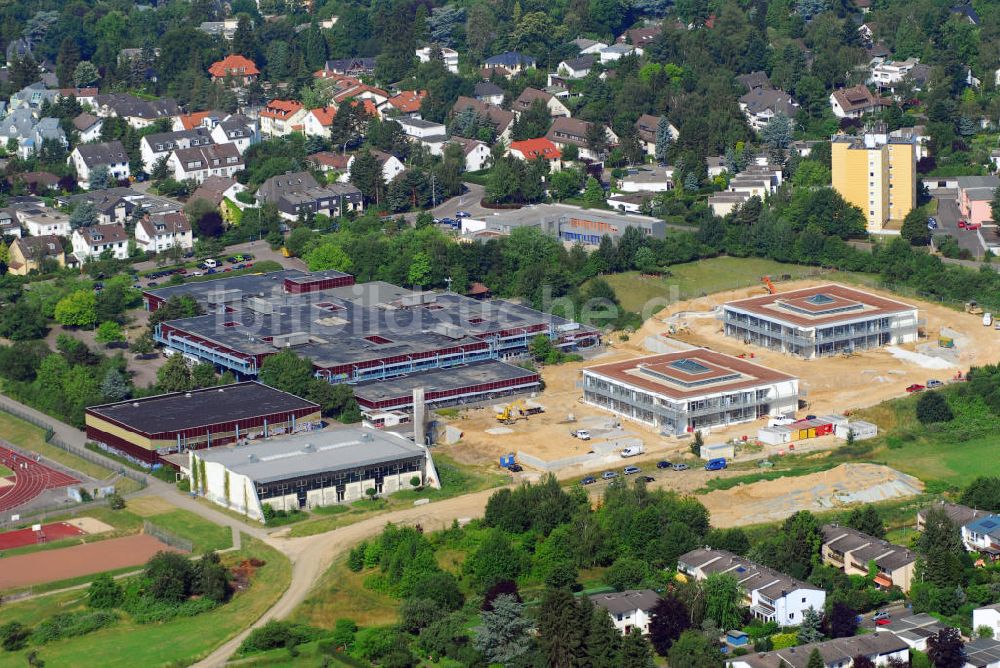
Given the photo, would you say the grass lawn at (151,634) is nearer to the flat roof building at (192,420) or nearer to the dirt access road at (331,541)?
the dirt access road at (331,541)

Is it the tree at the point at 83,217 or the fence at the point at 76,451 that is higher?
the tree at the point at 83,217

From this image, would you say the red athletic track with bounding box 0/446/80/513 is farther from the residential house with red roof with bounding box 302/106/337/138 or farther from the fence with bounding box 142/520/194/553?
the residential house with red roof with bounding box 302/106/337/138

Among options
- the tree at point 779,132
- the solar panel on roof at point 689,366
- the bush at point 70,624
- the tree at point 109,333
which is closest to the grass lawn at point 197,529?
the bush at point 70,624

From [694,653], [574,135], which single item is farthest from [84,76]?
[694,653]

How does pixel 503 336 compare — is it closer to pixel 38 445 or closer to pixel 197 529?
pixel 38 445

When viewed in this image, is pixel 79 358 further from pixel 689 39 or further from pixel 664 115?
pixel 689 39
